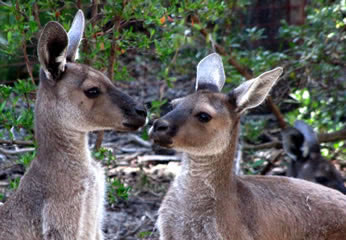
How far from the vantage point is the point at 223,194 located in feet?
14.0

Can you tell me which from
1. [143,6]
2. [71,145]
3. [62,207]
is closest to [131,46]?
[143,6]

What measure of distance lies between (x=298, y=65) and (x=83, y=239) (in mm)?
4150

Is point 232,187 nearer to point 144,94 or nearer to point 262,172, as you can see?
point 262,172

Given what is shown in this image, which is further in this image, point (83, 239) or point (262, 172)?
point (262, 172)

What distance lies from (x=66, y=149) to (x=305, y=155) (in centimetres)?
339

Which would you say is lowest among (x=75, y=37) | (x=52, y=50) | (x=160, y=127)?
(x=160, y=127)

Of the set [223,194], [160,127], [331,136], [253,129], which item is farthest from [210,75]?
[331,136]

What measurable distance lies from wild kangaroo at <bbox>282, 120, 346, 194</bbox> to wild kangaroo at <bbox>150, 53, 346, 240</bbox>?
6.46ft

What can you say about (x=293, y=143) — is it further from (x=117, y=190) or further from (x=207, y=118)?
(x=207, y=118)

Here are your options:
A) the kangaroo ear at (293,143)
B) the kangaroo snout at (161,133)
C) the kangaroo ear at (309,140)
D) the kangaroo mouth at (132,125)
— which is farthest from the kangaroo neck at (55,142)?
the kangaroo ear at (309,140)

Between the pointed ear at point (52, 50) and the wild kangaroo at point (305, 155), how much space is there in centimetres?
333

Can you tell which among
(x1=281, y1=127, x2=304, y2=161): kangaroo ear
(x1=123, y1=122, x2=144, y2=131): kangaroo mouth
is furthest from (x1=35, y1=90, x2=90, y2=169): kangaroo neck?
(x1=281, y1=127, x2=304, y2=161): kangaroo ear

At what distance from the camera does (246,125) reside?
25.2ft

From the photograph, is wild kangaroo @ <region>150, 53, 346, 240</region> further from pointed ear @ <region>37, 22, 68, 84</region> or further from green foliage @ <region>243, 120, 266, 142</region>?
green foliage @ <region>243, 120, 266, 142</region>
